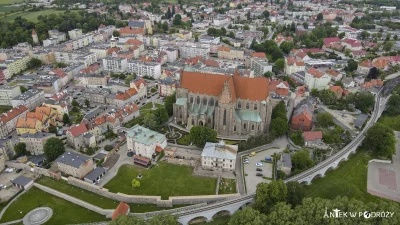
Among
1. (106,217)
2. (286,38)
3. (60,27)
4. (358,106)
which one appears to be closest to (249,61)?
(286,38)

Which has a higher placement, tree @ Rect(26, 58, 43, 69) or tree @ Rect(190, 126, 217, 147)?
tree @ Rect(26, 58, 43, 69)

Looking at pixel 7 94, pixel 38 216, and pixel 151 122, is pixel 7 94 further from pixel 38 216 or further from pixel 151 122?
pixel 38 216

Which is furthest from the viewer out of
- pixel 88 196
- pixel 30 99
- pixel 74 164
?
pixel 30 99

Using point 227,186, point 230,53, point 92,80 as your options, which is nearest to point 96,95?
point 92,80

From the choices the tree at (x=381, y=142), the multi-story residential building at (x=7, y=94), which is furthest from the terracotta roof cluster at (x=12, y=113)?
the tree at (x=381, y=142)

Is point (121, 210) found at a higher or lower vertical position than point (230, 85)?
lower

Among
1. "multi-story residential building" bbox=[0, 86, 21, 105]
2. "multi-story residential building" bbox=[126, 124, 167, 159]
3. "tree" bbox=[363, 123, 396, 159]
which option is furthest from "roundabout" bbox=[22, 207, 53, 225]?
"tree" bbox=[363, 123, 396, 159]

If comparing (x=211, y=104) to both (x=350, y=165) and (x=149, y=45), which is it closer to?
(x=350, y=165)

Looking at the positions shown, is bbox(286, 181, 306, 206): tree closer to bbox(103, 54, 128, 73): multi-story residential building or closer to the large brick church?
the large brick church
